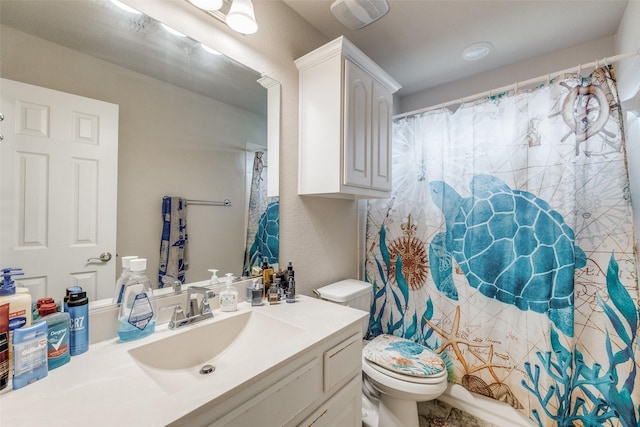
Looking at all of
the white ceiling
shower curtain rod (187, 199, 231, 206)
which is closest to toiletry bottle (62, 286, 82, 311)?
shower curtain rod (187, 199, 231, 206)

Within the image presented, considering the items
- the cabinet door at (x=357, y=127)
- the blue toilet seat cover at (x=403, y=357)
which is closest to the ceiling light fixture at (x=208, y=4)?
the cabinet door at (x=357, y=127)

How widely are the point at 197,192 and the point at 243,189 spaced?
0.71 ft

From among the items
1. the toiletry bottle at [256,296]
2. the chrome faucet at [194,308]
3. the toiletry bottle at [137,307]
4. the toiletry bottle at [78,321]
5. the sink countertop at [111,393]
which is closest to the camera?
the sink countertop at [111,393]

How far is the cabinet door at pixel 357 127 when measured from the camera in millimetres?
1316

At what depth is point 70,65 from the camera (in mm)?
783

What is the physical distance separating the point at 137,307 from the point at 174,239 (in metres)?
0.27

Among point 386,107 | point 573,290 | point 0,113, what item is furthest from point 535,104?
point 0,113

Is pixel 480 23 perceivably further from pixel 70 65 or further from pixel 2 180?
pixel 2 180

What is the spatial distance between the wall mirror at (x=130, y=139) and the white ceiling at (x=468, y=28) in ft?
2.64

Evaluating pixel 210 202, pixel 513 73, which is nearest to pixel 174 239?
pixel 210 202

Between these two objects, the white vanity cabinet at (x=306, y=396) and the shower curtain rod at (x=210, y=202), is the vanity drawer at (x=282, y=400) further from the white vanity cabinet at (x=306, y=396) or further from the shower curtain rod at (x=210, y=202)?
the shower curtain rod at (x=210, y=202)

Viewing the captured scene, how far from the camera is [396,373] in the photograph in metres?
1.30

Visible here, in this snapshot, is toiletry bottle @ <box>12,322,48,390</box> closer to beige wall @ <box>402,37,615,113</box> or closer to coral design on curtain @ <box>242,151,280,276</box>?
coral design on curtain @ <box>242,151,280,276</box>

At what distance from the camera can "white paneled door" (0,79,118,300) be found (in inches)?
→ 27.2
